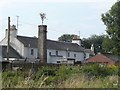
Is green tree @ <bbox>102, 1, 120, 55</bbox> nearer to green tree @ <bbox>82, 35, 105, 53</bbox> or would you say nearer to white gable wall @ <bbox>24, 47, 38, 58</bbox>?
white gable wall @ <bbox>24, 47, 38, 58</bbox>

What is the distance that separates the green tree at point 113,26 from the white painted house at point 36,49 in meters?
8.67

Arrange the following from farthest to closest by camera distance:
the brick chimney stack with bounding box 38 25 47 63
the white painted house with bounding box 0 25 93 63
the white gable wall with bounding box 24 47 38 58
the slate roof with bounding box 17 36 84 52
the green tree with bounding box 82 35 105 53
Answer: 1. the green tree with bounding box 82 35 105 53
2. the slate roof with bounding box 17 36 84 52
3. the white gable wall with bounding box 24 47 38 58
4. the white painted house with bounding box 0 25 93 63
5. the brick chimney stack with bounding box 38 25 47 63

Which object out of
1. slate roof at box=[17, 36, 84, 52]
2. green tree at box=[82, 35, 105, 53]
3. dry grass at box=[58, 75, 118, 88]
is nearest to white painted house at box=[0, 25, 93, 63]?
slate roof at box=[17, 36, 84, 52]

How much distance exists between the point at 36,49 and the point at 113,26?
16.5 m

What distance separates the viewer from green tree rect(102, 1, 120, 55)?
69625 millimetres

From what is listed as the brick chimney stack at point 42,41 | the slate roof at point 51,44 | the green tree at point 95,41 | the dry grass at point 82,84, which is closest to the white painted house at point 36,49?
the slate roof at point 51,44

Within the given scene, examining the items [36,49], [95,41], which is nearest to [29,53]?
[36,49]

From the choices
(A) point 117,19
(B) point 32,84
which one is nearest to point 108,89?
(B) point 32,84

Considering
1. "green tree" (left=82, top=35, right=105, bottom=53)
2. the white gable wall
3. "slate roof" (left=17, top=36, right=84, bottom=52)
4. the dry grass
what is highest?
"green tree" (left=82, top=35, right=105, bottom=53)

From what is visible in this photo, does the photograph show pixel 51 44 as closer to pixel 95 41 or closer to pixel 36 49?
pixel 36 49

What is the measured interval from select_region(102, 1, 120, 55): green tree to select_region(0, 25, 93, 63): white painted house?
28.4 ft

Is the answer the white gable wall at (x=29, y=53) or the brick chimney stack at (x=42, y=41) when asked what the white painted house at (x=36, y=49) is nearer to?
the white gable wall at (x=29, y=53)

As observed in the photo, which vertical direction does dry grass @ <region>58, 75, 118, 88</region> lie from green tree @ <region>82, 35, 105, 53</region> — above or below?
below

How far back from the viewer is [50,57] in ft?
239
